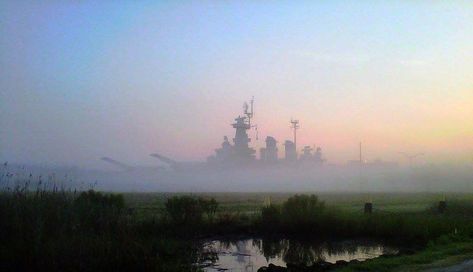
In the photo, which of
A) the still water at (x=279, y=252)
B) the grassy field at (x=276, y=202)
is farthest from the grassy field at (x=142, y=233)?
the grassy field at (x=276, y=202)

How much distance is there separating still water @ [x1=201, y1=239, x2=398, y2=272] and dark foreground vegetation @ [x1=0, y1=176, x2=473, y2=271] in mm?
1290

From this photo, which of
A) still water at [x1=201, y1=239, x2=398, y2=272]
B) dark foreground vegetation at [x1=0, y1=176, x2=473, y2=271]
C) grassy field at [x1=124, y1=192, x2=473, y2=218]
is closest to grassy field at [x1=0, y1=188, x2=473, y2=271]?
dark foreground vegetation at [x1=0, y1=176, x2=473, y2=271]

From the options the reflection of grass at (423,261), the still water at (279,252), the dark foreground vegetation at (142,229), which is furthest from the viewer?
the still water at (279,252)

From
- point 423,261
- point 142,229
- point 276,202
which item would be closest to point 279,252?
point 142,229

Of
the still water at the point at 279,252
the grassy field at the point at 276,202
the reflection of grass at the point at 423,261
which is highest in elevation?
the grassy field at the point at 276,202

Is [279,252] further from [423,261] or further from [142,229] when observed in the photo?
[423,261]

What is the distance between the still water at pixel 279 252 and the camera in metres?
20.8

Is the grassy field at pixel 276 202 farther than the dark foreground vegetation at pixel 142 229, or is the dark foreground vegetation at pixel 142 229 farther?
the grassy field at pixel 276 202

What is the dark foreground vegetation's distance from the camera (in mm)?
14195

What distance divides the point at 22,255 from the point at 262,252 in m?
12.6

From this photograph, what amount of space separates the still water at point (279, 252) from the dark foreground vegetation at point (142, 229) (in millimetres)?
1290

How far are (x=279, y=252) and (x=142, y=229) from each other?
6774 millimetres

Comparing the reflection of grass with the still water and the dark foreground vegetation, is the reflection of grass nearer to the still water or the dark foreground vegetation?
the dark foreground vegetation

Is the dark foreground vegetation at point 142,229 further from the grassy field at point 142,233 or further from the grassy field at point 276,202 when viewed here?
the grassy field at point 276,202
